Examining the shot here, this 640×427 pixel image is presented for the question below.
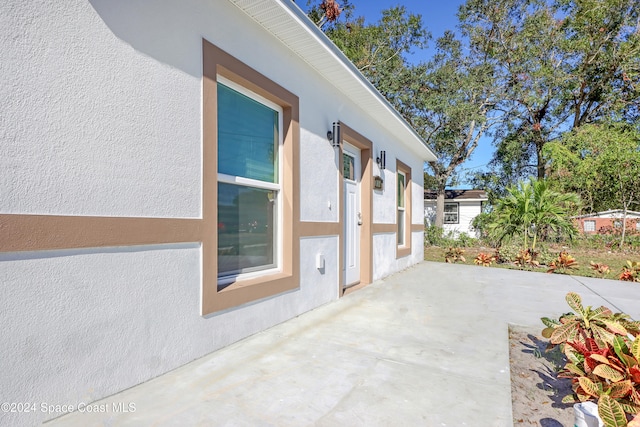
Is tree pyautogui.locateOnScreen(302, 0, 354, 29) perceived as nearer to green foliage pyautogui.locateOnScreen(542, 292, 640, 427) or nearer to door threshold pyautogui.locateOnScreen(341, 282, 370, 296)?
door threshold pyautogui.locateOnScreen(341, 282, 370, 296)

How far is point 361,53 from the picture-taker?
54.6 ft

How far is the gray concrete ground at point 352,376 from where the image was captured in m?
2.24

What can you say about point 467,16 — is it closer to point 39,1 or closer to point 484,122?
point 484,122

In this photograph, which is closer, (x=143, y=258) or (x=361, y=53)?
(x=143, y=258)

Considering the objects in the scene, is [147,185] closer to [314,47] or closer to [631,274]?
[314,47]

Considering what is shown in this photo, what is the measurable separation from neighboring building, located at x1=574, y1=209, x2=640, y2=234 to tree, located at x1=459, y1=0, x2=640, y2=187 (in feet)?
15.9

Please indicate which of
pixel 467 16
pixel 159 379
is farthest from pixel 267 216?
pixel 467 16

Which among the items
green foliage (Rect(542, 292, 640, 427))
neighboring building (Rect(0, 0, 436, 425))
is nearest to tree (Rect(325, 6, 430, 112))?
Result: neighboring building (Rect(0, 0, 436, 425))

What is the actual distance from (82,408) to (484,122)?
20.6 m

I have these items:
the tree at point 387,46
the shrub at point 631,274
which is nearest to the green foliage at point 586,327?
the shrub at point 631,274

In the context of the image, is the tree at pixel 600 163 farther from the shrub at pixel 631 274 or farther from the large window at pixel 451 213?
the shrub at pixel 631 274

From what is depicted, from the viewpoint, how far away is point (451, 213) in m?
23.3

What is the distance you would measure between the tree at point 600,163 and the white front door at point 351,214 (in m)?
14.7

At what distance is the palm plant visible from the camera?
33.8 feet
